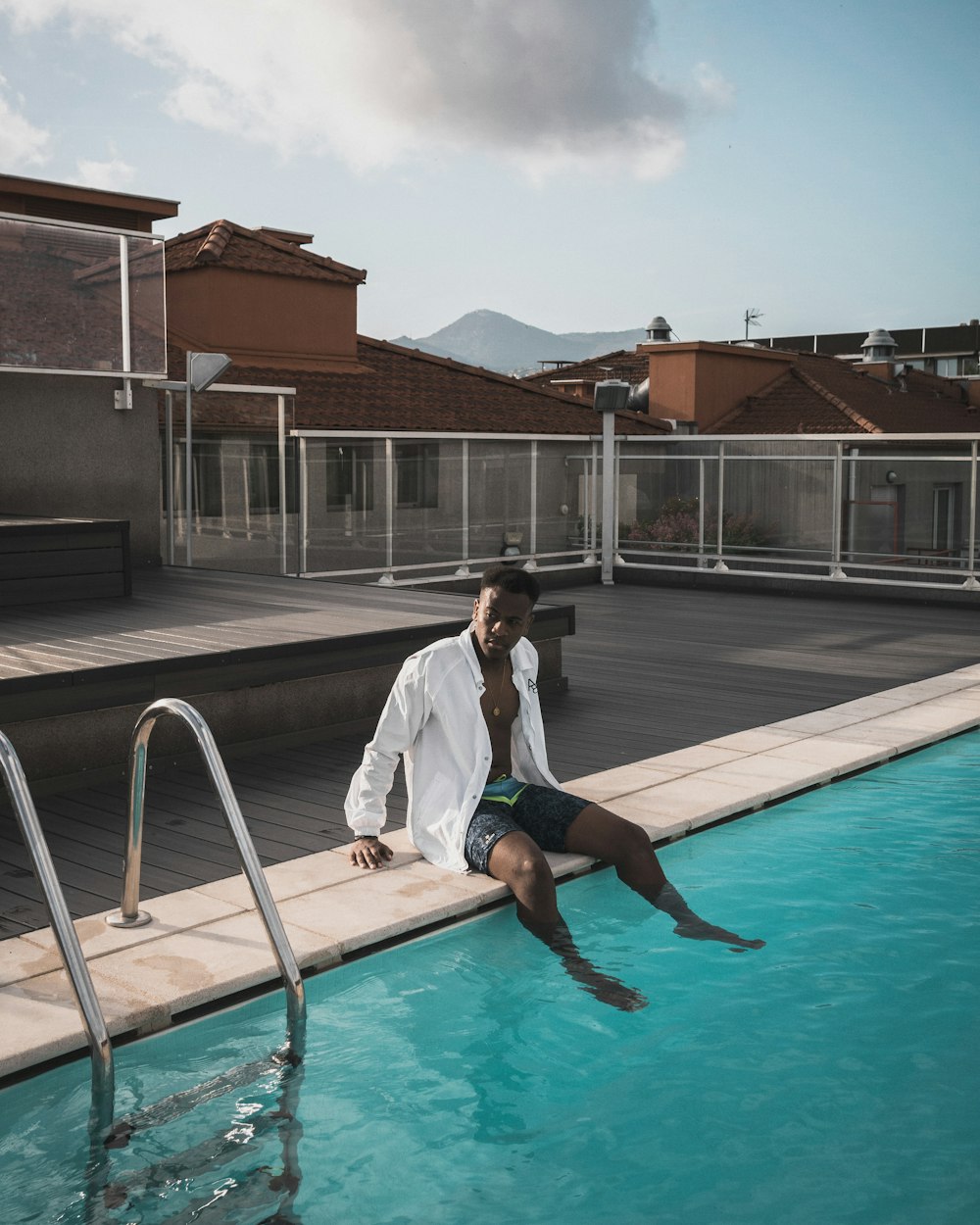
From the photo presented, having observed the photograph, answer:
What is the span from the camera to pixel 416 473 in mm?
14461

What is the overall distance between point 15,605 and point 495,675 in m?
4.61

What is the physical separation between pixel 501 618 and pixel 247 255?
19.3 metres

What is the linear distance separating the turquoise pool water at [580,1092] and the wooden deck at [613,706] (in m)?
A: 1.01

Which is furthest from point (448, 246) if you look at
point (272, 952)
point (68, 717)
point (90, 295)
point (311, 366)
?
point (272, 952)

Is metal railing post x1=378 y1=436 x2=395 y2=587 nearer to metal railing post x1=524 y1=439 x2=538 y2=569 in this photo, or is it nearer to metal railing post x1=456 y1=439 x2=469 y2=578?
metal railing post x1=456 y1=439 x2=469 y2=578

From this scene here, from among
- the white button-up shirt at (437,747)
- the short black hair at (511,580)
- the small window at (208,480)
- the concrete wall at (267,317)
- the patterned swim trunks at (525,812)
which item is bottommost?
the patterned swim trunks at (525,812)

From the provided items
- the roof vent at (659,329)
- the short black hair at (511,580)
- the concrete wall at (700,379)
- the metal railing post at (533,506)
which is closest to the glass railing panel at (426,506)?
the metal railing post at (533,506)

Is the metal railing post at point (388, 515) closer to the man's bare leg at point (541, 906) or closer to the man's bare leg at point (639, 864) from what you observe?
the man's bare leg at point (639, 864)

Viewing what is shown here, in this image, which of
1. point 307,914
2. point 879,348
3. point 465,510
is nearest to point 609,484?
point 465,510

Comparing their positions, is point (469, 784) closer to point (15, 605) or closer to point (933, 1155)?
point (933, 1155)

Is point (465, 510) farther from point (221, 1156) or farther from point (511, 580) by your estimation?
point (221, 1156)

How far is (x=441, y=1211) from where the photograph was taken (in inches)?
126

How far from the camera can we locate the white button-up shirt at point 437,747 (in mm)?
4633

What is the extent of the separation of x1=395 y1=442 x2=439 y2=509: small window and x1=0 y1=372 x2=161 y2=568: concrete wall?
3.66 meters
